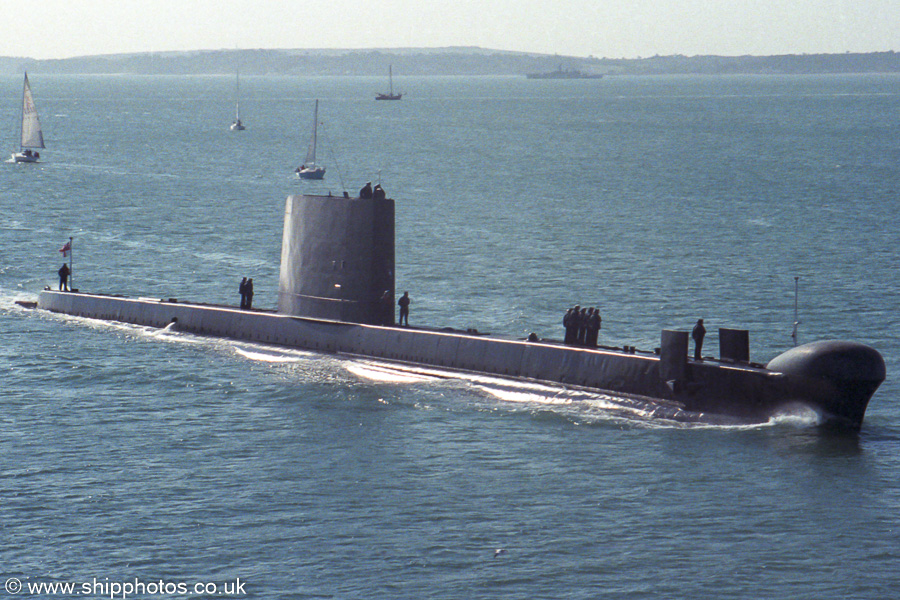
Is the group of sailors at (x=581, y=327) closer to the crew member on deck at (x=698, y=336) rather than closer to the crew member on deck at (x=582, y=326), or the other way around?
the crew member on deck at (x=582, y=326)

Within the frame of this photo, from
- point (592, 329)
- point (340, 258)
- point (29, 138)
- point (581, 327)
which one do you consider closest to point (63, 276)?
point (340, 258)

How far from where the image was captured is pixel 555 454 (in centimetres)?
2756

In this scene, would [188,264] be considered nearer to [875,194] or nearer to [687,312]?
[687,312]

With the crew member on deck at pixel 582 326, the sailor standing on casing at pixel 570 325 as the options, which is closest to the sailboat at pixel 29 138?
the sailor standing on casing at pixel 570 325

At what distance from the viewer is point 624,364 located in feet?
102

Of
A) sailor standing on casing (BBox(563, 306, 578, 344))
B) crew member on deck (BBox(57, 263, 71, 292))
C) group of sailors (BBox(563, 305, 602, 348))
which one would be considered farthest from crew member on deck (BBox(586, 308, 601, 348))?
crew member on deck (BBox(57, 263, 71, 292))

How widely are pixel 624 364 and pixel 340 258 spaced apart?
9.26 meters

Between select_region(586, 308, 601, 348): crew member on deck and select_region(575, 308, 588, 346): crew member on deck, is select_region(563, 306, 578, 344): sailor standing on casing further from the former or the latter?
select_region(586, 308, 601, 348): crew member on deck

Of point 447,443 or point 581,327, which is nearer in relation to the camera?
point 447,443

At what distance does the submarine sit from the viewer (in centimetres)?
2847

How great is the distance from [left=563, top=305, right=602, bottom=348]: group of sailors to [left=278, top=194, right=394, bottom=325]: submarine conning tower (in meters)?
5.82

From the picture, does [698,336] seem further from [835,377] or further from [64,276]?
[64,276]

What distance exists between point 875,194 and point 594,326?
2310 inches

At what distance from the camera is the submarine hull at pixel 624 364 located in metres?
28.2
